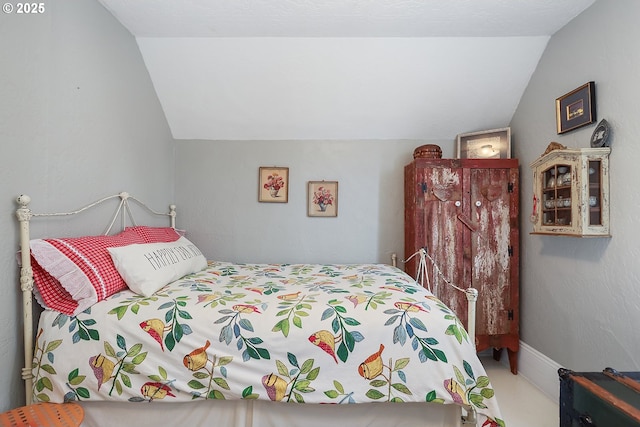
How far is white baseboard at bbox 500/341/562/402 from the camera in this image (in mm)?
2166

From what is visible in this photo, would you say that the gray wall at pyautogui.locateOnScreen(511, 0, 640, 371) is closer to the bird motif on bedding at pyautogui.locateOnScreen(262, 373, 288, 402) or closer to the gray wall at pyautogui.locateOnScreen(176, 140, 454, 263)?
the gray wall at pyautogui.locateOnScreen(176, 140, 454, 263)

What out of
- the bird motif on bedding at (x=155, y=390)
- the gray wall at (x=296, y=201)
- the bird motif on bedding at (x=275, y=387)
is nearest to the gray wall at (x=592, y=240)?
the gray wall at (x=296, y=201)

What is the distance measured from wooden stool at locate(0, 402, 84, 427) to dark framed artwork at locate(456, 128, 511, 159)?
3.24m

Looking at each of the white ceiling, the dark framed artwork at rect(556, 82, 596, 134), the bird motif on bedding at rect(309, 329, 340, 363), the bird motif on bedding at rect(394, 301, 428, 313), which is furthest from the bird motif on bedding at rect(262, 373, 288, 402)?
the dark framed artwork at rect(556, 82, 596, 134)

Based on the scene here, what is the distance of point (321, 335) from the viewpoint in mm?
1436

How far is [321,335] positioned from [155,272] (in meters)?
1.03

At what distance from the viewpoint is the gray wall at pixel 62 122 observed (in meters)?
1.47

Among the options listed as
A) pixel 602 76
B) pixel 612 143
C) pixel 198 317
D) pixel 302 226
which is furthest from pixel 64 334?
pixel 602 76

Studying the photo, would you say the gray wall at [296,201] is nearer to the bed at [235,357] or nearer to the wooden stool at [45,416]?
the bed at [235,357]

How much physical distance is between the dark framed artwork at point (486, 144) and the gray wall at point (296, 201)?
0.14m

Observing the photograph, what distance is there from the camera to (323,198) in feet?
9.87

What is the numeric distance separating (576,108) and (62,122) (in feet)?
10.6

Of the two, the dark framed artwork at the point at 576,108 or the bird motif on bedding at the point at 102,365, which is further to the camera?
the dark framed artwork at the point at 576,108

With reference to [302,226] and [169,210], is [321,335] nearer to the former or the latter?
[302,226]
